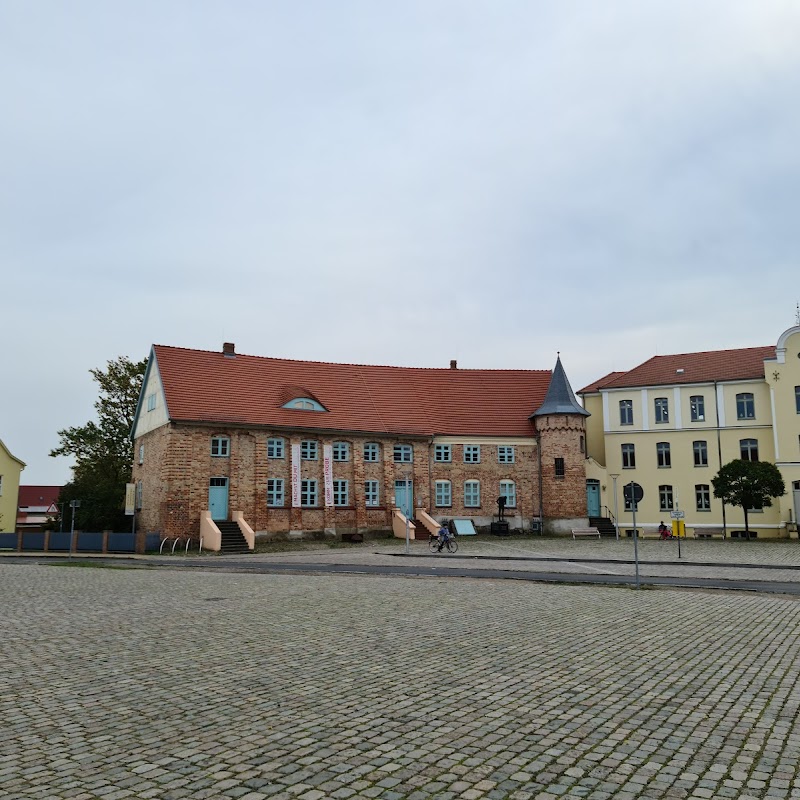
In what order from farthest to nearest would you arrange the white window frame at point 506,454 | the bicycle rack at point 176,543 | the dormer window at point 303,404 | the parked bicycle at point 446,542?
the white window frame at point 506,454 < the dormer window at point 303,404 < the bicycle rack at point 176,543 < the parked bicycle at point 446,542

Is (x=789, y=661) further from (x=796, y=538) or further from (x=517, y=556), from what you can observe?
(x=796, y=538)

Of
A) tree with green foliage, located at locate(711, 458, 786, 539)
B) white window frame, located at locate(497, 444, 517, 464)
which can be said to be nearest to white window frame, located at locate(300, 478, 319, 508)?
white window frame, located at locate(497, 444, 517, 464)

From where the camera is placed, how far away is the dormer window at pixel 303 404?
45188 millimetres

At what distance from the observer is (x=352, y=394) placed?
4941 centimetres

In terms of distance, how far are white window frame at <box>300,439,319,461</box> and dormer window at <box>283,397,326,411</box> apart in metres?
2.22

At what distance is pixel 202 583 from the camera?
19844 mm

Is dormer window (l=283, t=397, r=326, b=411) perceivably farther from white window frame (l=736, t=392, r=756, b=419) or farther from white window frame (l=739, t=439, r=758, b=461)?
white window frame (l=739, t=439, r=758, b=461)

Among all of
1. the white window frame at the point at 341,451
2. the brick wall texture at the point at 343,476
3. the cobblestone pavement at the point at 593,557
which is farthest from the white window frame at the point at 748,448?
the white window frame at the point at 341,451

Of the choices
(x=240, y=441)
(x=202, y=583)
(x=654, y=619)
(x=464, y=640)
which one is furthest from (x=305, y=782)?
(x=240, y=441)

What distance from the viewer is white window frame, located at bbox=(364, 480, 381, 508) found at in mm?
45906

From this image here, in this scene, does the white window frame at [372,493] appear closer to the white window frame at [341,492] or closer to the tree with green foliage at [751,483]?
the white window frame at [341,492]

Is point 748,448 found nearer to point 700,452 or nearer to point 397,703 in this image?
point 700,452

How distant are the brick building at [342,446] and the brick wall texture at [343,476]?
2.8 inches

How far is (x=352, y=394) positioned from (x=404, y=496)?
24.9ft
